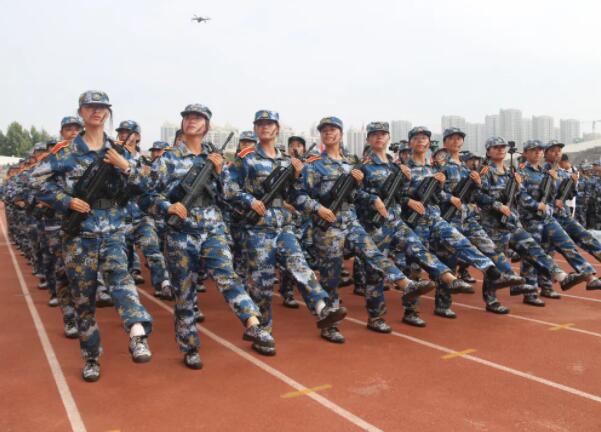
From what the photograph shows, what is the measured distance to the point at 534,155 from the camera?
775cm

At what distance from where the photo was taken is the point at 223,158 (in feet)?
15.5

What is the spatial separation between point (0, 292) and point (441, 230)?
6.53 m

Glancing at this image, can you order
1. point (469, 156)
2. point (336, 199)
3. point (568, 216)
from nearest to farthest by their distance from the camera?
point (336, 199) < point (568, 216) < point (469, 156)

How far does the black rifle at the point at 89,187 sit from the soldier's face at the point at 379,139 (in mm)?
2946

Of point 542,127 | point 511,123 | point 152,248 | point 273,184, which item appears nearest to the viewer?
point 273,184

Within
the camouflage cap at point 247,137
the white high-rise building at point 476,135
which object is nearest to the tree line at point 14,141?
the white high-rise building at point 476,135

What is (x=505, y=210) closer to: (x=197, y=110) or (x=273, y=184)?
(x=273, y=184)

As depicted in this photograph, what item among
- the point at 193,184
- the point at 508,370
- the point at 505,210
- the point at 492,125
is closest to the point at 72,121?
the point at 193,184

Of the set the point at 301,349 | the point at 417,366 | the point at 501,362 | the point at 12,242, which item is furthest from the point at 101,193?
the point at 12,242

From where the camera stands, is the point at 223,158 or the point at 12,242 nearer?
the point at 223,158

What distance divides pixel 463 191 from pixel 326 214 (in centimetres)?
237

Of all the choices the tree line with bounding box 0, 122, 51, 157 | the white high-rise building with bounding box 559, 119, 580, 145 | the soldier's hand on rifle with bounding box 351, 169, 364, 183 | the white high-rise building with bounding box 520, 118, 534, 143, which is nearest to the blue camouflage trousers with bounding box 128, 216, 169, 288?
the soldier's hand on rifle with bounding box 351, 169, 364, 183

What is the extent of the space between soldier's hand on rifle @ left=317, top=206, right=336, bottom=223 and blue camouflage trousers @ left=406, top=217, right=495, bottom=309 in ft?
4.73

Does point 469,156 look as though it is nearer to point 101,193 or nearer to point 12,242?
point 101,193
